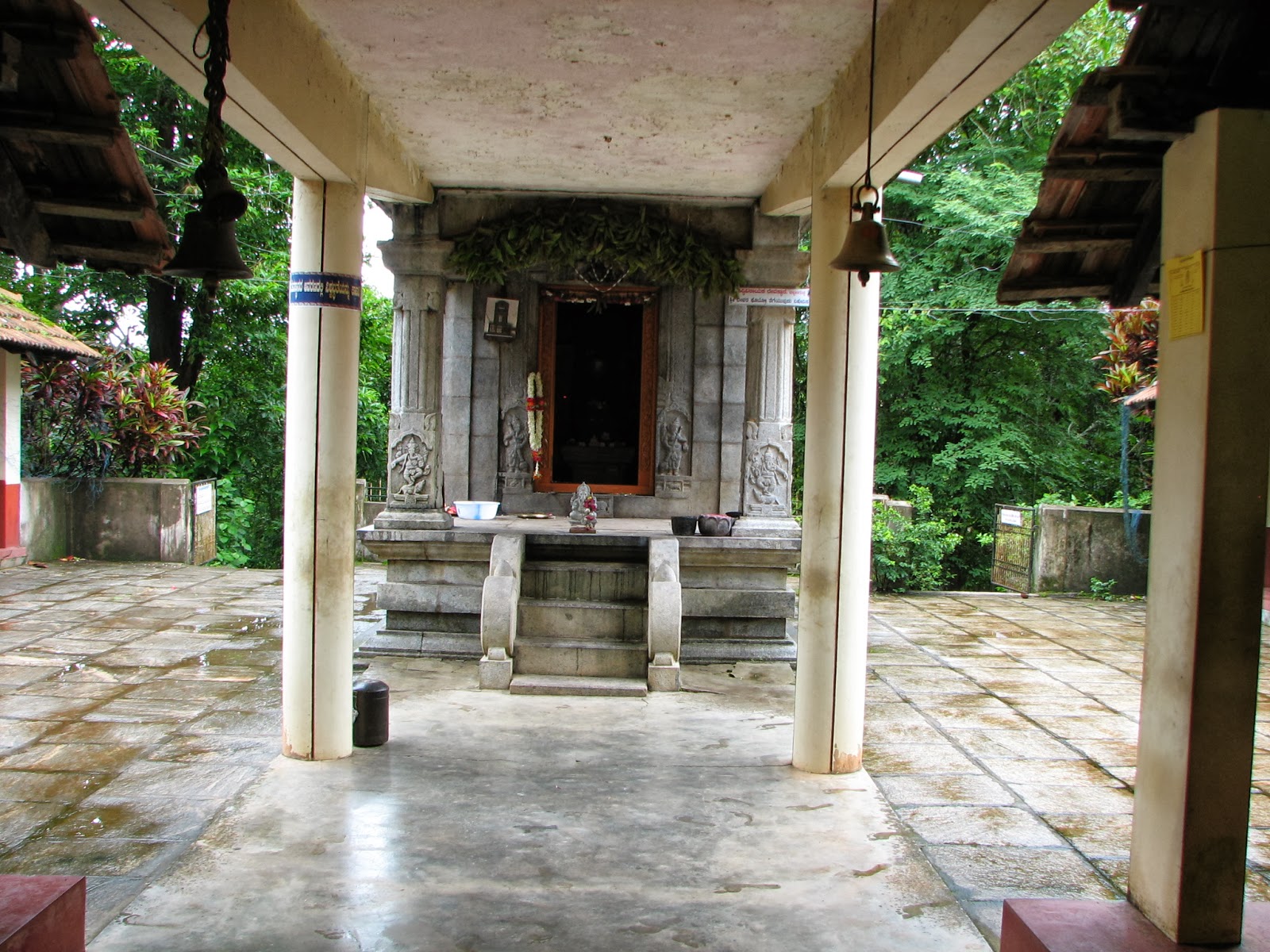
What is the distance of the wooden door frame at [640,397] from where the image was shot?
29.1 feet

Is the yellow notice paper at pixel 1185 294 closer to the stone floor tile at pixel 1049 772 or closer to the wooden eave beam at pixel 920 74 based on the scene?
the wooden eave beam at pixel 920 74

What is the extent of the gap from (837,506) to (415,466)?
4.05m

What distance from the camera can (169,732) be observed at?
5.76 meters

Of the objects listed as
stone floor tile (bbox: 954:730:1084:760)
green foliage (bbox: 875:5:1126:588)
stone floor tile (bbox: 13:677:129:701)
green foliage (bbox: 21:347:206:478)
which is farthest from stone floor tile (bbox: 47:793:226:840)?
green foliage (bbox: 875:5:1126:588)

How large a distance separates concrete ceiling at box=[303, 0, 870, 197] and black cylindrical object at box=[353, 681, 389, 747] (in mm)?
3277

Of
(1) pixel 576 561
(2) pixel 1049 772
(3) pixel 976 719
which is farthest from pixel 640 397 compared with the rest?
(2) pixel 1049 772

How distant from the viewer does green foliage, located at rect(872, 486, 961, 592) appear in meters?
11.6

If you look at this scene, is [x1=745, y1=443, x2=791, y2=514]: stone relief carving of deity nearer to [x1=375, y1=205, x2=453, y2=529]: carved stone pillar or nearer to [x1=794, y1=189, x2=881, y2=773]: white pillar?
[x1=375, y1=205, x2=453, y2=529]: carved stone pillar

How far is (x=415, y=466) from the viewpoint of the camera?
8062 mm

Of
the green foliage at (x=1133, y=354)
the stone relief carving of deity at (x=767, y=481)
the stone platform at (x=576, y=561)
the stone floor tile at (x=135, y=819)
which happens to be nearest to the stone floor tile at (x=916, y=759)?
the stone platform at (x=576, y=561)

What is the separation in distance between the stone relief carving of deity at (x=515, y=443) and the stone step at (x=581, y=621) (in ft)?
5.58

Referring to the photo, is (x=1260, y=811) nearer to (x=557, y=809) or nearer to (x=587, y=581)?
(x=557, y=809)

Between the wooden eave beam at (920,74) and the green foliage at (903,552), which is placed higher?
the wooden eave beam at (920,74)

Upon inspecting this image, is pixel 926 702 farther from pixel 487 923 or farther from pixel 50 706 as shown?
pixel 50 706
